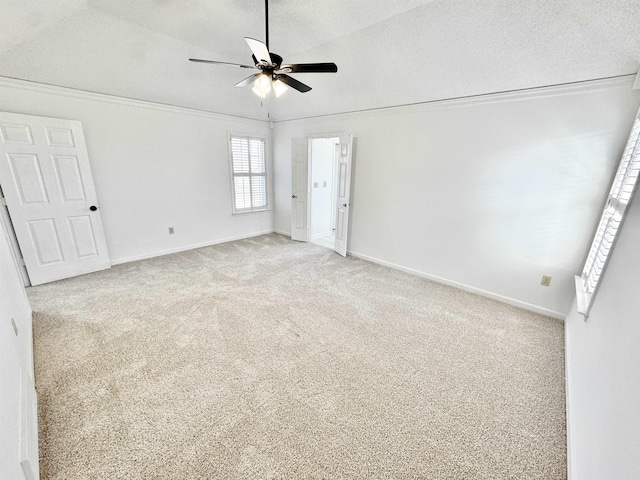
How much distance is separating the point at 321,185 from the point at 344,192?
1.25 metres

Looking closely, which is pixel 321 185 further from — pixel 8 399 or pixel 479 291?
pixel 8 399

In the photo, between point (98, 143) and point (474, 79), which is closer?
point (474, 79)

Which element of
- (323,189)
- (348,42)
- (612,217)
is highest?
(348,42)

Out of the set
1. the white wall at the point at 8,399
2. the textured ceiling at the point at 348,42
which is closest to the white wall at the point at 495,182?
the textured ceiling at the point at 348,42

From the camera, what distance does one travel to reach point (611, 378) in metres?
1.22

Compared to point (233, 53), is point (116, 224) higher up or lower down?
lower down

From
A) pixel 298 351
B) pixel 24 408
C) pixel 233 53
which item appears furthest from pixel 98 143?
pixel 298 351

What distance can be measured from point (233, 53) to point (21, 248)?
3.51 metres

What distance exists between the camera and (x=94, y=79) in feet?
10.4

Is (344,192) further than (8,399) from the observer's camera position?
Yes

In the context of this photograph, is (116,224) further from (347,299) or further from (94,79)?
(347,299)

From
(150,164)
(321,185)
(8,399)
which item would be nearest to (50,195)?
(150,164)

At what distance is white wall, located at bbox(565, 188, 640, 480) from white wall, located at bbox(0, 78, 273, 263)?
5126 mm

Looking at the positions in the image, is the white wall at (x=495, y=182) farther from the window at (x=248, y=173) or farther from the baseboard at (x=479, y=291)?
the window at (x=248, y=173)
